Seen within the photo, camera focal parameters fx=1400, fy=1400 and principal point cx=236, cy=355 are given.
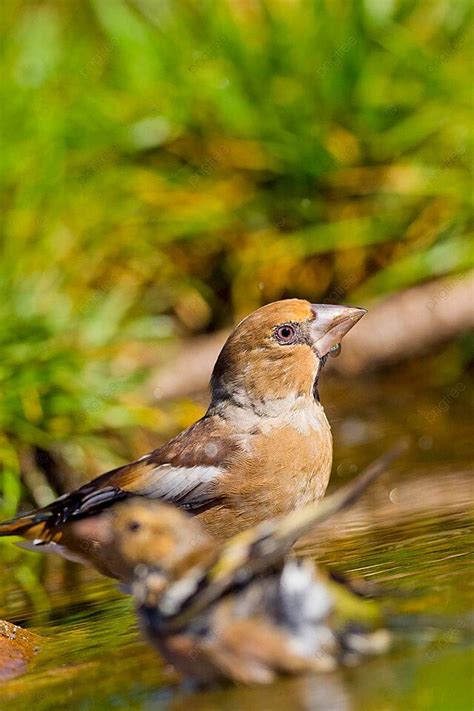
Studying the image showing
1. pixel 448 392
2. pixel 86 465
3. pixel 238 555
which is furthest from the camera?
pixel 448 392

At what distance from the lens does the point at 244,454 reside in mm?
4781

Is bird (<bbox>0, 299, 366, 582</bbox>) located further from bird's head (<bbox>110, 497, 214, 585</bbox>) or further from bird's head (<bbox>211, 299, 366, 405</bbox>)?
bird's head (<bbox>110, 497, 214, 585</bbox>)

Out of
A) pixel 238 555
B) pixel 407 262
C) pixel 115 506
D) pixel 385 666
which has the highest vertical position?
pixel 238 555

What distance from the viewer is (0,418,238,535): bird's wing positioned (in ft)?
15.5

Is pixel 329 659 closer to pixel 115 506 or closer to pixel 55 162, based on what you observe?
pixel 115 506

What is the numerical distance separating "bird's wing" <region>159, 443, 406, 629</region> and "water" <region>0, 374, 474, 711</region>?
221 millimetres

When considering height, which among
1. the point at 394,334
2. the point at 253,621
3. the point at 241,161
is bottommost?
the point at 394,334

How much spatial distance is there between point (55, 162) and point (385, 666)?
19.0ft

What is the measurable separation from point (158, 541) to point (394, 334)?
485cm

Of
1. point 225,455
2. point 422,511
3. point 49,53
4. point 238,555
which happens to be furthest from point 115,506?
point 49,53

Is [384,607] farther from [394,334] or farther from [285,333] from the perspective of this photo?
[394,334]

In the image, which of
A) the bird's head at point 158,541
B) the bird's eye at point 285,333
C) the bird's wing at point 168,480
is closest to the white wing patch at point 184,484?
the bird's wing at point 168,480

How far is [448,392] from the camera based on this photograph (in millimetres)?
7996

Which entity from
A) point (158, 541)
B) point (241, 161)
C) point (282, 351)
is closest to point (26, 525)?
point (282, 351)
